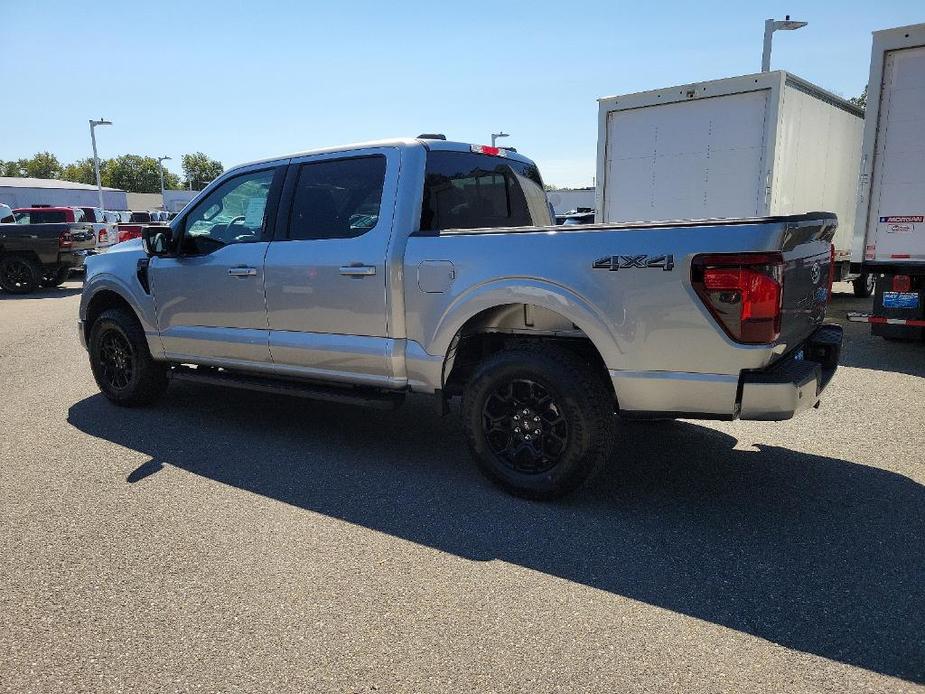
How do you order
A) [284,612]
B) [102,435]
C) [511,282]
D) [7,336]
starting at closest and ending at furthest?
[284,612], [511,282], [102,435], [7,336]

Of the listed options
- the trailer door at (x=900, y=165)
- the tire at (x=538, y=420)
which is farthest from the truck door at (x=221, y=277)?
the trailer door at (x=900, y=165)

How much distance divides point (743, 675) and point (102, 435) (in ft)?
15.0

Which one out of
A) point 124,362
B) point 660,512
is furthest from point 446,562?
point 124,362

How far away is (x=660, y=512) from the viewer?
3656 mm

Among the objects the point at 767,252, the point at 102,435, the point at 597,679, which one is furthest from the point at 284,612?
the point at 102,435

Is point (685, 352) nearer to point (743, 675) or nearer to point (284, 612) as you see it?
point (743, 675)

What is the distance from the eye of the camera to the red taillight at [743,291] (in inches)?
123

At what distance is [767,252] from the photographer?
3.08 metres

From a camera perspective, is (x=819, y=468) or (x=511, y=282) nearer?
(x=511, y=282)

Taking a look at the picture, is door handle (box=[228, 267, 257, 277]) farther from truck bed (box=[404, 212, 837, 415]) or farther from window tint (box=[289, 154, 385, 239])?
truck bed (box=[404, 212, 837, 415])

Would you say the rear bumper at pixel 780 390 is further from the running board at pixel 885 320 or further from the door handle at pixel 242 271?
the running board at pixel 885 320

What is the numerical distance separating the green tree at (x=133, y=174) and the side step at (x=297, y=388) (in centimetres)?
13162

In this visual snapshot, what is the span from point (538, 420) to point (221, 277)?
2.62 metres

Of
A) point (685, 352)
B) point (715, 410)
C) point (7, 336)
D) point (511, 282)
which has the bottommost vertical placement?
point (7, 336)
